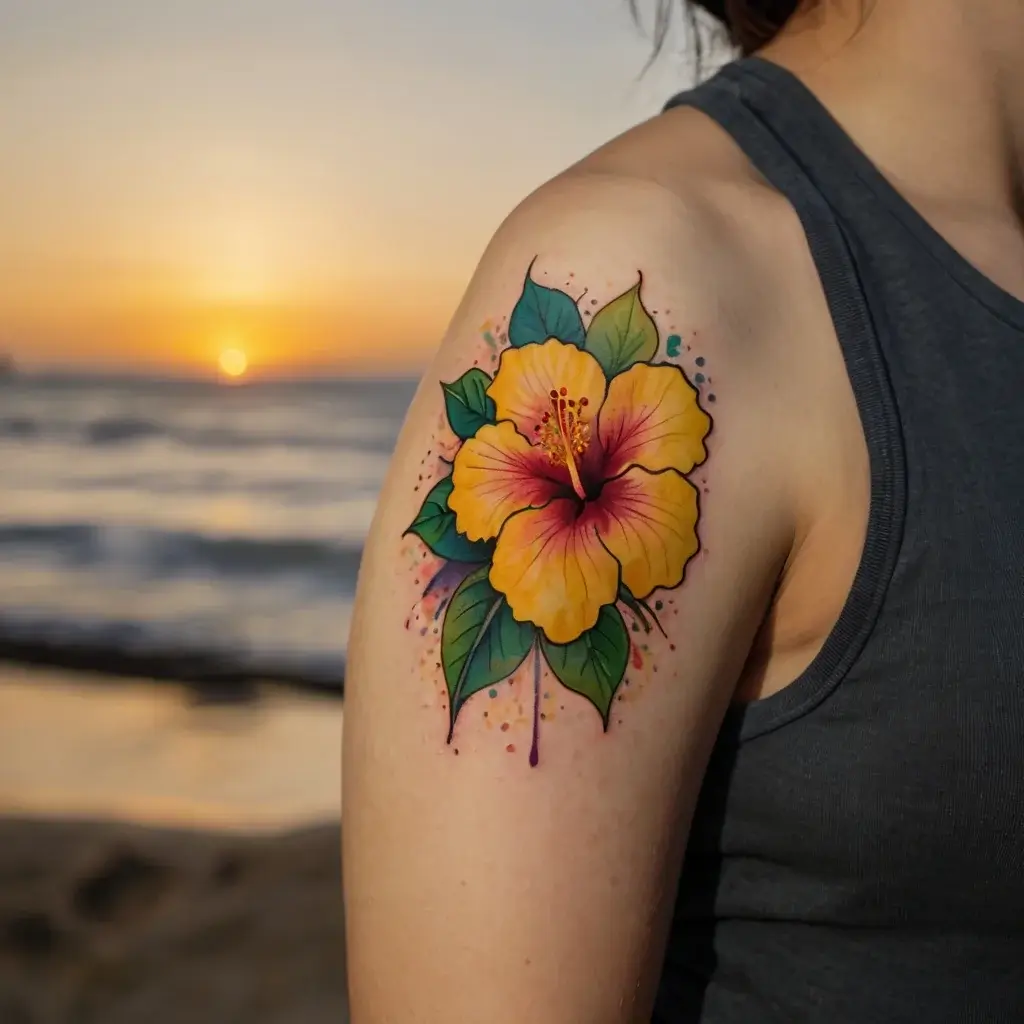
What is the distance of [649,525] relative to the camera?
48 centimetres

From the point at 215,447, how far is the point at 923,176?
5.73 m

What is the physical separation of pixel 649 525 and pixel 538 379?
10 cm

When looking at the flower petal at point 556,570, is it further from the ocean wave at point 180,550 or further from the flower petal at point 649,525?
the ocean wave at point 180,550

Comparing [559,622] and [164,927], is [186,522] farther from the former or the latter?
[559,622]

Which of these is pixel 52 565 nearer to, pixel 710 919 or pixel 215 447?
pixel 215 447

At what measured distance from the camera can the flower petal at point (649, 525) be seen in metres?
0.48

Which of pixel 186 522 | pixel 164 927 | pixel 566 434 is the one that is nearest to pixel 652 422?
pixel 566 434

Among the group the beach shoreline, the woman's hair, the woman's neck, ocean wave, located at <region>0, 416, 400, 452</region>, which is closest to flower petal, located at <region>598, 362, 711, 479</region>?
the woman's neck

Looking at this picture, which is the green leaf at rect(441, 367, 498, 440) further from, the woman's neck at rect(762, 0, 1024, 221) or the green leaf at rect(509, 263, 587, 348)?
the woman's neck at rect(762, 0, 1024, 221)

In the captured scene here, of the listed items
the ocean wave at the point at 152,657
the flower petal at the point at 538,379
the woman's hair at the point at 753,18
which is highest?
the woman's hair at the point at 753,18

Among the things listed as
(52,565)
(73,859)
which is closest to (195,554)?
(52,565)

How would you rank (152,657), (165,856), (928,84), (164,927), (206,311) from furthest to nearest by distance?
(152,657) → (206,311) → (165,856) → (164,927) → (928,84)

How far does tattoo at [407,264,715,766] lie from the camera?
1.58 ft

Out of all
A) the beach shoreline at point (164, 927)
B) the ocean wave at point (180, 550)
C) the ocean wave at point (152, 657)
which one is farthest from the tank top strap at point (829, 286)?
the ocean wave at point (180, 550)
